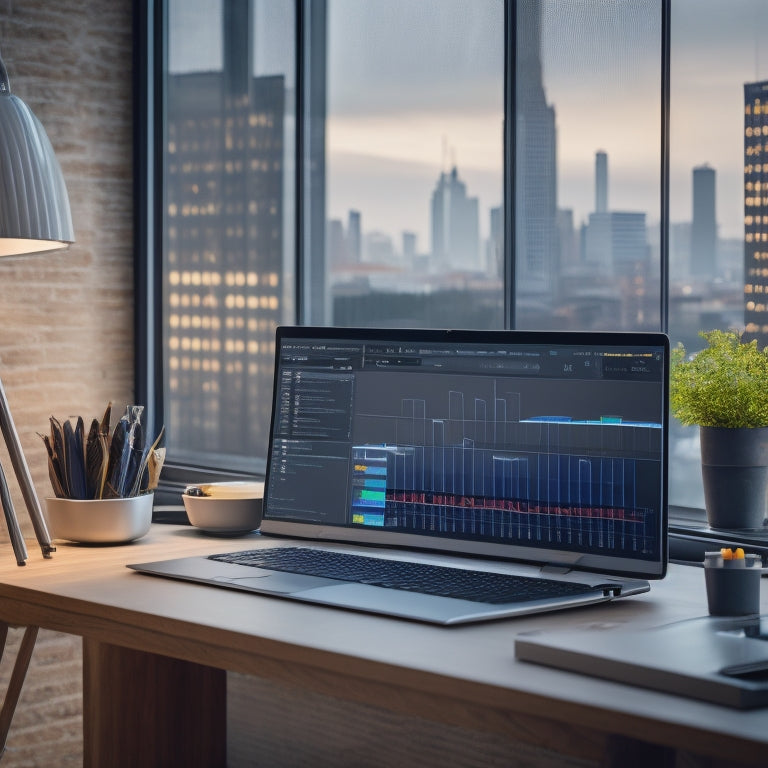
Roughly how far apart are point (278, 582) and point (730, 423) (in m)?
0.92

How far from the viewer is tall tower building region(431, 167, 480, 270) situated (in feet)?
9.14

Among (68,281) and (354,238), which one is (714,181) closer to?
(354,238)

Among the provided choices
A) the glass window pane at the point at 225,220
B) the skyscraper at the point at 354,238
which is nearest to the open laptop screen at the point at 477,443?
the skyscraper at the point at 354,238

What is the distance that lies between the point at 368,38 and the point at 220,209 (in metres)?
0.66

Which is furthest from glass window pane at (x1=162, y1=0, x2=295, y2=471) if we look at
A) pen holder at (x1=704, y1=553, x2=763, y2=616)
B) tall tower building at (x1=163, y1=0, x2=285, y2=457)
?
pen holder at (x1=704, y1=553, x2=763, y2=616)

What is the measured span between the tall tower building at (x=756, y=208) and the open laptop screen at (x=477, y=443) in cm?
53

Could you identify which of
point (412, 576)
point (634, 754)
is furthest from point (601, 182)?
point (634, 754)

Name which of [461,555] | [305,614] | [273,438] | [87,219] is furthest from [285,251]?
[305,614]

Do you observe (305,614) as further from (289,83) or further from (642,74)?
(289,83)

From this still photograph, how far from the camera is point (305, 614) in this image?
1648 mm

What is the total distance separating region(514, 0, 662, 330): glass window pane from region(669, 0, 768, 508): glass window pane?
6cm

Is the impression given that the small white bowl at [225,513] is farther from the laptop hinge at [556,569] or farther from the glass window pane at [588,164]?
the glass window pane at [588,164]

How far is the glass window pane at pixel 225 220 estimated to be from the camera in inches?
126

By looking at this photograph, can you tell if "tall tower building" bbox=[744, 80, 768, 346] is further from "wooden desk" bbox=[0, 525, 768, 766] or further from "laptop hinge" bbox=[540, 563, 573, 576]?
"laptop hinge" bbox=[540, 563, 573, 576]
